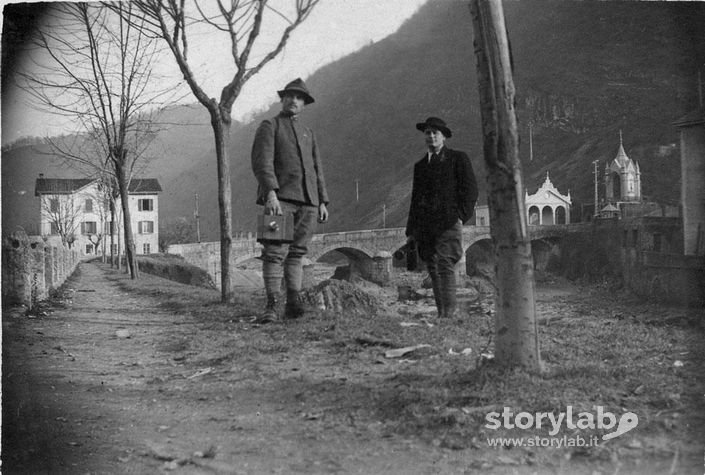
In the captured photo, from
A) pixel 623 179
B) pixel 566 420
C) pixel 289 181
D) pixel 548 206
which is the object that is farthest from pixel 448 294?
pixel 548 206

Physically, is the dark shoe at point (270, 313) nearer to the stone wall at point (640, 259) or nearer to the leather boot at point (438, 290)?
the leather boot at point (438, 290)

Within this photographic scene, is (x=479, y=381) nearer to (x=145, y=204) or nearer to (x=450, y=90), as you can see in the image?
(x=450, y=90)

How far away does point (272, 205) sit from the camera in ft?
16.6

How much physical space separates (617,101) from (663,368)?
3420cm

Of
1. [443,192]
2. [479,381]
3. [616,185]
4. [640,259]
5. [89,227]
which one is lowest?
[640,259]

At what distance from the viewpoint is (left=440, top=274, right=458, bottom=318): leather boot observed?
5570 mm

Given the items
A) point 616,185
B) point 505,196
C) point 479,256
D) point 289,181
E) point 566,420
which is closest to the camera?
point 566,420

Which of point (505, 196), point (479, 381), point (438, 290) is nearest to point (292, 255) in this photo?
point (438, 290)

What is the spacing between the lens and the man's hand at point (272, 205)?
16.6 feet

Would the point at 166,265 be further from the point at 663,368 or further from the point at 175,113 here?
the point at 663,368

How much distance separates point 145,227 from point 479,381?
45.9m

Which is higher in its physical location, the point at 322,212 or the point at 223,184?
the point at 223,184

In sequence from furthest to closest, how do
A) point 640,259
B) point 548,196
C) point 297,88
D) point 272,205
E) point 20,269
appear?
point 548,196, point 640,259, point 20,269, point 297,88, point 272,205

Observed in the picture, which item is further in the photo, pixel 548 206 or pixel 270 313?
pixel 548 206
